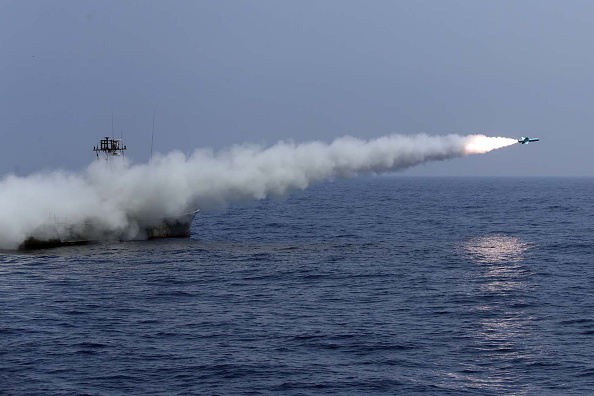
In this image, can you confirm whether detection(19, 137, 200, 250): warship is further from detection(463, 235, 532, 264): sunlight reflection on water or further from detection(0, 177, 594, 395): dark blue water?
detection(463, 235, 532, 264): sunlight reflection on water

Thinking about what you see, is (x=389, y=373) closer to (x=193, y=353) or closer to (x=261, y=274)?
(x=193, y=353)

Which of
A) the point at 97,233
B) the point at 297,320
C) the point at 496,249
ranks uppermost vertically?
the point at 97,233

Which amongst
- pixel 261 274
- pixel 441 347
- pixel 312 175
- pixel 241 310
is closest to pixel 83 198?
pixel 312 175

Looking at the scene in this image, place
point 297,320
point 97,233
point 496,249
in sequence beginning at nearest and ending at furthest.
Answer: point 297,320 → point 496,249 → point 97,233

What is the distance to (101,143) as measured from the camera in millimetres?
78062

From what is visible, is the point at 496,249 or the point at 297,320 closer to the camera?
the point at 297,320

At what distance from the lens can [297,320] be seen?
3581cm

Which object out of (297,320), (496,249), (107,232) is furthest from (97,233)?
(297,320)

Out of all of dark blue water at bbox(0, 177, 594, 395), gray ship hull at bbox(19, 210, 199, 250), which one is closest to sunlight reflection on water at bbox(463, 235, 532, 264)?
dark blue water at bbox(0, 177, 594, 395)

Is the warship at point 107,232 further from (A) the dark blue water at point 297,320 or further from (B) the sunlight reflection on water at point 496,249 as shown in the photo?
(B) the sunlight reflection on water at point 496,249

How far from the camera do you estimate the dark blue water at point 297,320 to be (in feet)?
88.6

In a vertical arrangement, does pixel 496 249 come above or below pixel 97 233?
below

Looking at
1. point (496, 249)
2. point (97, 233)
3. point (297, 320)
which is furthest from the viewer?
point (97, 233)

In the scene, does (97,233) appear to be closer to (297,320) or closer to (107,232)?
(107,232)
